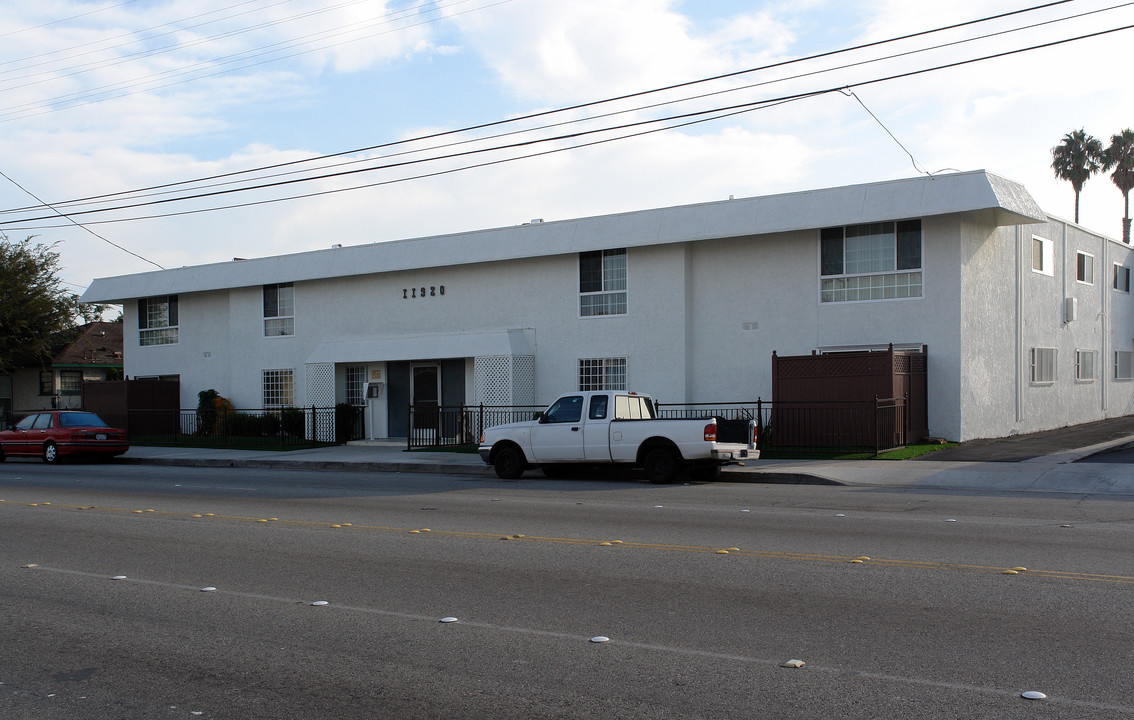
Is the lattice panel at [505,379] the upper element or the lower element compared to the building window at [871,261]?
lower

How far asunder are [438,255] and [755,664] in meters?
24.2

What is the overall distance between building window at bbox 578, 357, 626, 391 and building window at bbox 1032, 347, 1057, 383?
10.7 metres

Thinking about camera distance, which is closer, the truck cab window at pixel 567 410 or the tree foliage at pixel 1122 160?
the truck cab window at pixel 567 410

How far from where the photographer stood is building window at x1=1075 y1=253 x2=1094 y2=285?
29.2 meters

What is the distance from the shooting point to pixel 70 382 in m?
46.1

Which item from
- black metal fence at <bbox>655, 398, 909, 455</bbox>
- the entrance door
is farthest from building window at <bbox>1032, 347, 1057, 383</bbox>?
the entrance door

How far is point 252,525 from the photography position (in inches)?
488

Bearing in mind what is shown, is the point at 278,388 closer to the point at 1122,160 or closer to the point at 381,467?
the point at 381,467

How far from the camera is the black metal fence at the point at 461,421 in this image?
2662 centimetres

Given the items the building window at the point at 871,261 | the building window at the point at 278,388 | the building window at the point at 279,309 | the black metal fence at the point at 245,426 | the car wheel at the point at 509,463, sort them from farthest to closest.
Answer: the building window at the point at 279,309 < the building window at the point at 278,388 < the black metal fence at the point at 245,426 < the building window at the point at 871,261 < the car wheel at the point at 509,463

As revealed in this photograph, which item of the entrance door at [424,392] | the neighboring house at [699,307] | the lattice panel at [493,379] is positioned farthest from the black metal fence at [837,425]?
the entrance door at [424,392]

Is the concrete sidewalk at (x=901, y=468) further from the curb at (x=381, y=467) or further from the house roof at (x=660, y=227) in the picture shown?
the house roof at (x=660, y=227)

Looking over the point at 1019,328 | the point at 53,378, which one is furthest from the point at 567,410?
the point at 53,378

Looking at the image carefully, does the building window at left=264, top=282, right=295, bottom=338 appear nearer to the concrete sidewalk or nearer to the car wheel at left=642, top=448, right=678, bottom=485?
the concrete sidewalk
